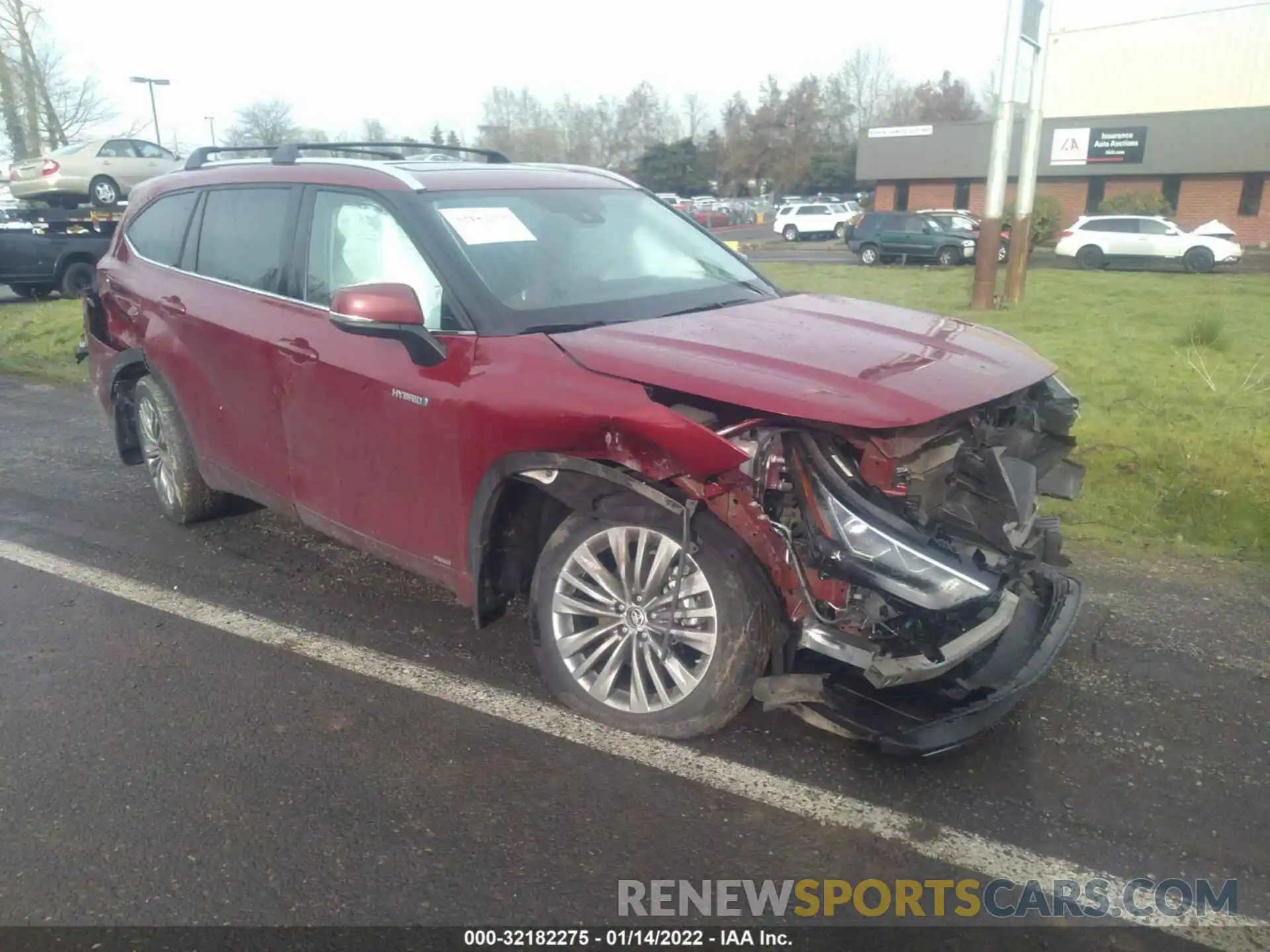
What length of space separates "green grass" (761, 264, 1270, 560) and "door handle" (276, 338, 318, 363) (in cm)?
398

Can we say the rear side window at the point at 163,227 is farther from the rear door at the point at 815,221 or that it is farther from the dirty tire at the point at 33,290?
the rear door at the point at 815,221

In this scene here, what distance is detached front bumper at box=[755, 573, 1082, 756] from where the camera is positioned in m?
2.86

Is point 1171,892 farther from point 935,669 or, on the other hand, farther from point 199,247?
point 199,247

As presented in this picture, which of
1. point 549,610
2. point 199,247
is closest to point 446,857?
point 549,610

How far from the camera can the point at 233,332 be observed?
4.38 metres

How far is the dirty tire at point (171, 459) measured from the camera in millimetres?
5090

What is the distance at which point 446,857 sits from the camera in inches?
106

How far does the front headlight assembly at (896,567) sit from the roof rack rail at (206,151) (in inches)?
156

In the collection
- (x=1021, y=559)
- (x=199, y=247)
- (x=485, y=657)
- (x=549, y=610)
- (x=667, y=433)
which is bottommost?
(x=485, y=657)

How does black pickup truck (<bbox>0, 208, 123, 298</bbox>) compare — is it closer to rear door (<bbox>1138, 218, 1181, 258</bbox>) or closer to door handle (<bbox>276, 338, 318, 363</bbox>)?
door handle (<bbox>276, 338, 318, 363</bbox>)

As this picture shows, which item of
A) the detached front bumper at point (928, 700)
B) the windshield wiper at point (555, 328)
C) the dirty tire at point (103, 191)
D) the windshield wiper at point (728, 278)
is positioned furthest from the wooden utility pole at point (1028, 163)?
the dirty tire at point (103, 191)

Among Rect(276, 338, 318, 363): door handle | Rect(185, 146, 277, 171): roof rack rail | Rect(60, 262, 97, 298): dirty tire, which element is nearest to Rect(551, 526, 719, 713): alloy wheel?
Rect(276, 338, 318, 363): door handle

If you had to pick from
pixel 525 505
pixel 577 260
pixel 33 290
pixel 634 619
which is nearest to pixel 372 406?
pixel 525 505

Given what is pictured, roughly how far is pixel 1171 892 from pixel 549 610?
6.61ft
